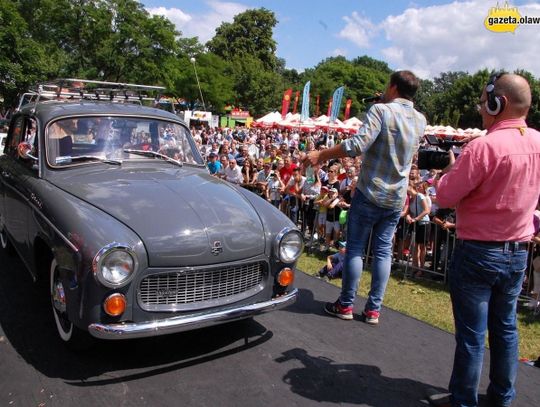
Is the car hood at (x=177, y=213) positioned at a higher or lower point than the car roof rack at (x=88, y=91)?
lower

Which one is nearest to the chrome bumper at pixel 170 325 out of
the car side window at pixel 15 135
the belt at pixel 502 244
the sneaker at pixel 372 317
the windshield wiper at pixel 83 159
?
the sneaker at pixel 372 317

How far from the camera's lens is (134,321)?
3244mm

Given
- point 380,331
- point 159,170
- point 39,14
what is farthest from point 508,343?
point 39,14

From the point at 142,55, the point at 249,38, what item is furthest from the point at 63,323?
the point at 249,38

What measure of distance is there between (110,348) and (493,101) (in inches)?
124

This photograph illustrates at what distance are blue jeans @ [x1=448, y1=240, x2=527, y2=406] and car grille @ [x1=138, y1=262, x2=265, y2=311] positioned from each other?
4.86ft

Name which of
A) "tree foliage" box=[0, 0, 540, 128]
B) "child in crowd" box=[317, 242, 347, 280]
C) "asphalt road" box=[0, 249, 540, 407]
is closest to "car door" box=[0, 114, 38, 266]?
"asphalt road" box=[0, 249, 540, 407]

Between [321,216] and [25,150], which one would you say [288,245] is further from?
[321,216]

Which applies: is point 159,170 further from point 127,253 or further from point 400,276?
point 400,276

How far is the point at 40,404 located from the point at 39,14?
138 ft

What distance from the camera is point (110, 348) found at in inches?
148

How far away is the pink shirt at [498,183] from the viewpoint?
8.66 ft

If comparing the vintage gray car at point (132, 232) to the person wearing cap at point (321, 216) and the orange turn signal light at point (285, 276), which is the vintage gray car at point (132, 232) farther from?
the person wearing cap at point (321, 216)

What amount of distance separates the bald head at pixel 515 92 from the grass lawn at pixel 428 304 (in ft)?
8.30
